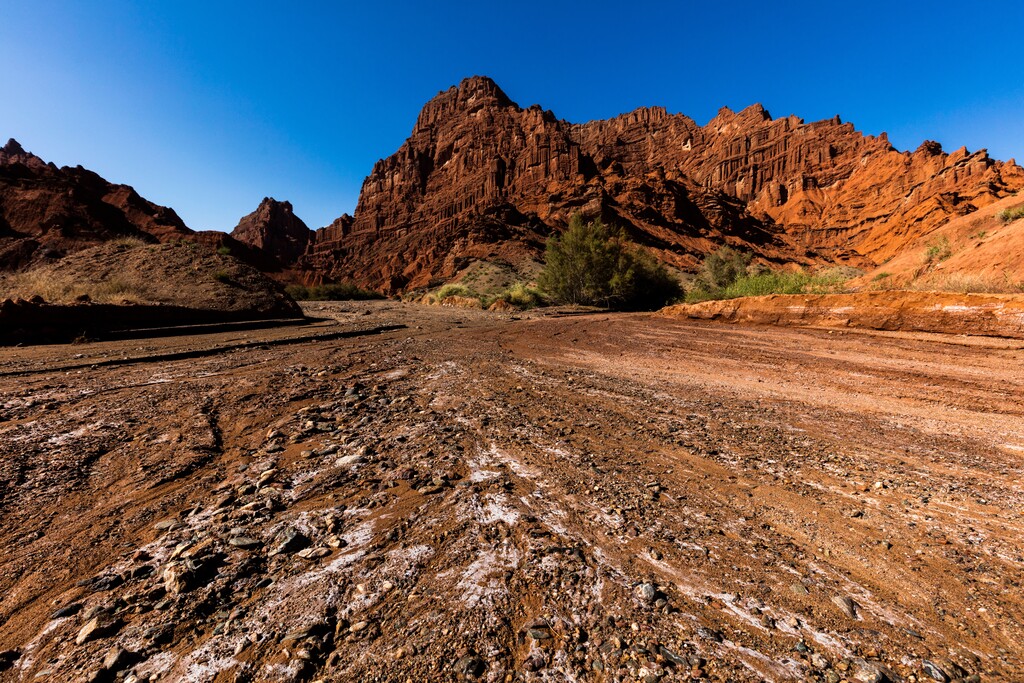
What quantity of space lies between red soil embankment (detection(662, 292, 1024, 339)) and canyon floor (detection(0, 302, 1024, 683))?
6.44 m

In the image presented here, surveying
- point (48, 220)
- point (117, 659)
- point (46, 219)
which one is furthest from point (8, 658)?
point (46, 219)

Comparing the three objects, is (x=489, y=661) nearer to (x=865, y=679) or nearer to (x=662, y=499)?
(x=865, y=679)

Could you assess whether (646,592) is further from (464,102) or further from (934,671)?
(464,102)

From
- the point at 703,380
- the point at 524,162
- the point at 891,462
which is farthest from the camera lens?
the point at 524,162

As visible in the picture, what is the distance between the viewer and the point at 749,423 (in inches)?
157

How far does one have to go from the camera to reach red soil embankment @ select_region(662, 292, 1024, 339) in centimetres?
848

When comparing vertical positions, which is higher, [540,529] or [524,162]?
[524,162]

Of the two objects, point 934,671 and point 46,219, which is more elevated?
point 46,219

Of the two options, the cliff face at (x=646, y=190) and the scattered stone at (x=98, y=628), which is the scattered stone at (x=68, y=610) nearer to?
the scattered stone at (x=98, y=628)

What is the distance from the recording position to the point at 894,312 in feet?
34.0

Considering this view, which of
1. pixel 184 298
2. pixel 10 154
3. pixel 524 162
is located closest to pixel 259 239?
pixel 10 154

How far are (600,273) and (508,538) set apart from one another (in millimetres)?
26781

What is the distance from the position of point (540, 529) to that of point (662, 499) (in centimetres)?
90

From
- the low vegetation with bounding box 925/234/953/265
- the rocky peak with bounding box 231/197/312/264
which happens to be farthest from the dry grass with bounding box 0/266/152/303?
the rocky peak with bounding box 231/197/312/264
